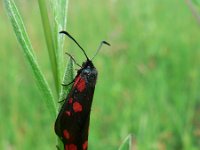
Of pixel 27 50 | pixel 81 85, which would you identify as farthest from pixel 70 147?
pixel 27 50

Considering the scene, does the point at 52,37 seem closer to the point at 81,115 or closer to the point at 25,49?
the point at 25,49

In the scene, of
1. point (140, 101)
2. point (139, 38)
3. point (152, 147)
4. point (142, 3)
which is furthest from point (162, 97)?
point (142, 3)

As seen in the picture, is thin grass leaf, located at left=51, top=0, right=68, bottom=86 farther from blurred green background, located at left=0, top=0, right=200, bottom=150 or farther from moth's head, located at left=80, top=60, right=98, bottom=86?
blurred green background, located at left=0, top=0, right=200, bottom=150

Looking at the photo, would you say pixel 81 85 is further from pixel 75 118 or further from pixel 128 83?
pixel 128 83

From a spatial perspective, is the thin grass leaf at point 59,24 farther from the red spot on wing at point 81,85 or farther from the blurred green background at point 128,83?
the blurred green background at point 128,83

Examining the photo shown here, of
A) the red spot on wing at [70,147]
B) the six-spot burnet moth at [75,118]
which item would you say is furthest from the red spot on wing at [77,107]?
the red spot on wing at [70,147]

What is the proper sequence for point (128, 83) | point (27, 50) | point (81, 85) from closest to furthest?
point (27, 50)
point (81, 85)
point (128, 83)
